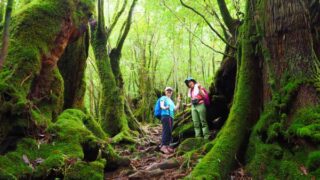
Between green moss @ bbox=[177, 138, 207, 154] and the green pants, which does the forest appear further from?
the green pants

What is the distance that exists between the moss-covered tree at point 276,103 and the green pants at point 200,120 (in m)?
2.98

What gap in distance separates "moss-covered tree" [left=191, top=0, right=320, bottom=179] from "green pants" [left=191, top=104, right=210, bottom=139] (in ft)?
9.76

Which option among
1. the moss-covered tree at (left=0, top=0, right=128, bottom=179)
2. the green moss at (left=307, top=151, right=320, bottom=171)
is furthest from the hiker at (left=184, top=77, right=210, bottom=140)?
the green moss at (left=307, top=151, right=320, bottom=171)

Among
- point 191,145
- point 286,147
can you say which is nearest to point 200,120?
point 191,145

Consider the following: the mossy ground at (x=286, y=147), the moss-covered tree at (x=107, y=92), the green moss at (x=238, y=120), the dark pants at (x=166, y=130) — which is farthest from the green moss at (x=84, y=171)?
the moss-covered tree at (x=107, y=92)

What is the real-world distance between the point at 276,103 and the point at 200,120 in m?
4.56

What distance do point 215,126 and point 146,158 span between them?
2.75 m

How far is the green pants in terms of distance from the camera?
1058 centimetres

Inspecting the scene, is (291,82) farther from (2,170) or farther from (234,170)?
(2,170)

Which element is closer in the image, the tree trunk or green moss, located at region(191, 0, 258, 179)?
green moss, located at region(191, 0, 258, 179)

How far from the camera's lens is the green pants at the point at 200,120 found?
416 inches

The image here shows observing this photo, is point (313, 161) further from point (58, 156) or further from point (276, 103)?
point (58, 156)

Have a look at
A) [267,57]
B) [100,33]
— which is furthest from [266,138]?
[100,33]

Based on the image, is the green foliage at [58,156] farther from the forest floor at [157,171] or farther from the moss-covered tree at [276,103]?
the moss-covered tree at [276,103]
